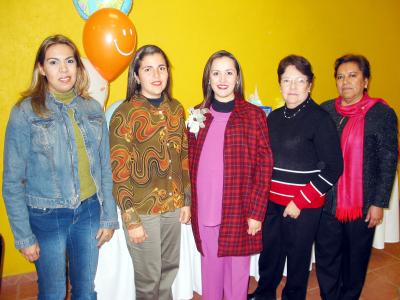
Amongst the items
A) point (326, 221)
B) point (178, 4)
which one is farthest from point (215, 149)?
point (178, 4)

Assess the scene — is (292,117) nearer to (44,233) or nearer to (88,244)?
(88,244)

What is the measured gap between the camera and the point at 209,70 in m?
1.62

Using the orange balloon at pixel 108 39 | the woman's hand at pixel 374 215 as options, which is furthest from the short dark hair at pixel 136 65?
the woman's hand at pixel 374 215

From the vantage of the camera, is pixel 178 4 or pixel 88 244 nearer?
pixel 88 244

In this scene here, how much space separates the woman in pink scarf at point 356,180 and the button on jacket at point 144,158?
1.01m

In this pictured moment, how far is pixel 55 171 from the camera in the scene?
134 centimetres

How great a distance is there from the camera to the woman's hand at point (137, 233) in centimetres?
146

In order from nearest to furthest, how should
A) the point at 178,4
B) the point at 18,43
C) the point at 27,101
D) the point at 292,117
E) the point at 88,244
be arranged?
1. the point at 27,101
2. the point at 88,244
3. the point at 292,117
4. the point at 18,43
5. the point at 178,4

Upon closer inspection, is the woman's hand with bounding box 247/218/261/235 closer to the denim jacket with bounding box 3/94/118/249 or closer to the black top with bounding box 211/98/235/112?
the black top with bounding box 211/98/235/112

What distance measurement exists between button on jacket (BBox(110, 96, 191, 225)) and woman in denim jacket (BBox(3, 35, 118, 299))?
119 millimetres

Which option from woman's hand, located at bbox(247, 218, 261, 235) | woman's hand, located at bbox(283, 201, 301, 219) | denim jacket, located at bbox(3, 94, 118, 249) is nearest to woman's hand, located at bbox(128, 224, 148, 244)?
denim jacket, located at bbox(3, 94, 118, 249)

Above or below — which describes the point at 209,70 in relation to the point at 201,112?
above

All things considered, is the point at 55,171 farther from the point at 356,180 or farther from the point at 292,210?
the point at 356,180

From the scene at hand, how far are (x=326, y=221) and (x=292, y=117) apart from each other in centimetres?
71
